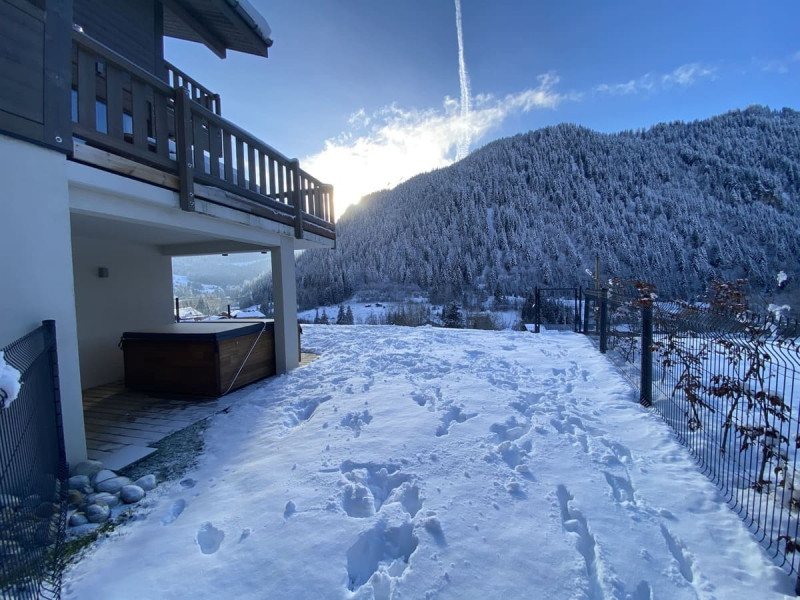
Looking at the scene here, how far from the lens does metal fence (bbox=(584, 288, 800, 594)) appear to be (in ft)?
6.29

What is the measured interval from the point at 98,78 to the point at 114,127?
2.35 meters

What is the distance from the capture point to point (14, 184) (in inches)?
81.4

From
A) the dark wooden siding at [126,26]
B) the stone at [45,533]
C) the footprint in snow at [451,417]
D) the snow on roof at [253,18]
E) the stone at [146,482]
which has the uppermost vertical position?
the snow on roof at [253,18]

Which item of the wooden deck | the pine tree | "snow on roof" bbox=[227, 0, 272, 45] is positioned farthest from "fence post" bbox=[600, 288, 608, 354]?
the pine tree

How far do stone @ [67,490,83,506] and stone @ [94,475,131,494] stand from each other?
142 mm

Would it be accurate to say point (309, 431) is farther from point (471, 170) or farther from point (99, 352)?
point (471, 170)

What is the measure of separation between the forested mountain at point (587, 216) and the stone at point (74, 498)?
110ft

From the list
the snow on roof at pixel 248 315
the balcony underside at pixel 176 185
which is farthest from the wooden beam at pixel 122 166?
the snow on roof at pixel 248 315

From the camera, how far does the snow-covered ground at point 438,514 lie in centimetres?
155

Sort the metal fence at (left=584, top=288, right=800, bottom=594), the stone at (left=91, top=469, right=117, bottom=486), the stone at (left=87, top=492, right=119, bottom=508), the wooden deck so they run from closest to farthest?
the metal fence at (left=584, top=288, right=800, bottom=594)
the stone at (left=87, top=492, right=119, bottom=508)
the stone at (left=91, top=469, right=117, bottom=486)
the wooden deck

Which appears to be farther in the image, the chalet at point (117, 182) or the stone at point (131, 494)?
the stone at point (131, 494)

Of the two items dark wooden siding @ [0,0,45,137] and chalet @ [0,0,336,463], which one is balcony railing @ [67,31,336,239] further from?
dark wooden siding @ [0,0,45,137]

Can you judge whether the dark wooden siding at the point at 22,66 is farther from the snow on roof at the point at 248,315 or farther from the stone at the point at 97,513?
the snow on roof at the point at 248,315

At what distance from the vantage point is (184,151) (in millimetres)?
3279
